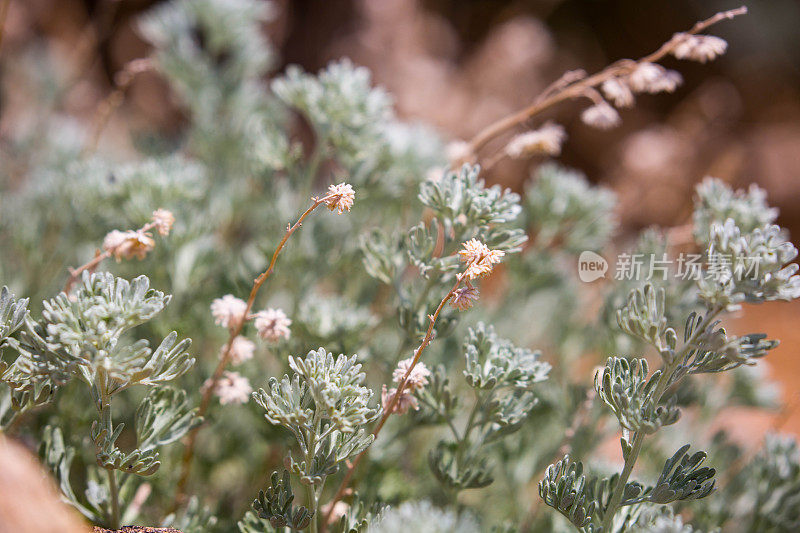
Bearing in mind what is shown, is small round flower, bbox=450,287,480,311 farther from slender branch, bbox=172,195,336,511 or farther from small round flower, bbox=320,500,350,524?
small round flower, bbox=320,500,350,524

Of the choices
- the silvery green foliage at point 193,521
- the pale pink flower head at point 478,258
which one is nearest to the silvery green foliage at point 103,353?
the silvery green foliage at point 193,521

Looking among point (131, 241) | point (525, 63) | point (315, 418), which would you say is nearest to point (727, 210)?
point (315, 418)

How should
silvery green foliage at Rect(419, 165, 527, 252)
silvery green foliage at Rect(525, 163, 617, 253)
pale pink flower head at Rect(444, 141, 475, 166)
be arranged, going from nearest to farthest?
silvery green foliage at Rect(419, 165, 527, 252) < pale pink flower head at Rect(444, 141, 475, 166) < silvery green foliage at Rect(525, 163, 617, 253)

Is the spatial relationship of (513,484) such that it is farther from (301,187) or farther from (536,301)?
(301,187)

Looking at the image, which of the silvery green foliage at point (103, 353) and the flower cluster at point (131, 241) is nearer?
the silvery green foliage at point (103, 353)

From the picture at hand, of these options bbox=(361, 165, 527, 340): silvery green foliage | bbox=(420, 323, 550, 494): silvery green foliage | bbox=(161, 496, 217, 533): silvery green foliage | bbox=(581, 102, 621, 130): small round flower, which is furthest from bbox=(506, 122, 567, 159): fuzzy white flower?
bbox=(161, 496, 217, 533): silvery green foliage

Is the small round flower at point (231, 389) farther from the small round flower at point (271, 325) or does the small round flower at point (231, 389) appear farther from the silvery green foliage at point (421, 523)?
the silvery green foliage at point (421, 523)

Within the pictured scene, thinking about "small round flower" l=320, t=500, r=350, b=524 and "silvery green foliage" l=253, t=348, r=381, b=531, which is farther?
"small round flower" l=320, t=500, r=350, b=524
